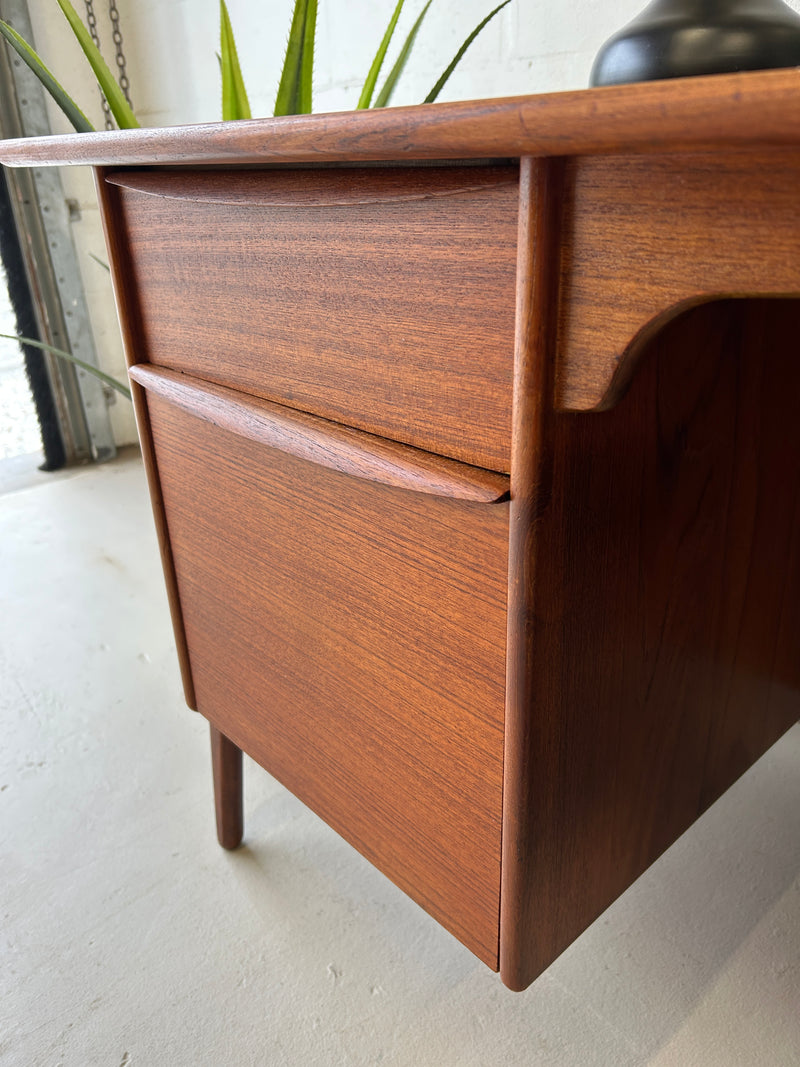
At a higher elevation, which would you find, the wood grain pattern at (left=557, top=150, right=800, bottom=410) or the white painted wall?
the white painted wall

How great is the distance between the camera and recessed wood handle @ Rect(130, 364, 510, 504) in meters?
0.46

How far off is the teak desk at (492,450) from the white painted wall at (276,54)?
2.23ft

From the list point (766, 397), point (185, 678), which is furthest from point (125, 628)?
point (766, 397)

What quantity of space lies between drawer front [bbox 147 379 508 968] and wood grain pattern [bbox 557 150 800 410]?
0.36 ft

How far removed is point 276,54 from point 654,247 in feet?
4.73

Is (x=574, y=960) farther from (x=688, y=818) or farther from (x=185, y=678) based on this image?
(x=185, y=678)

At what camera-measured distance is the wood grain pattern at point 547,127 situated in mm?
261

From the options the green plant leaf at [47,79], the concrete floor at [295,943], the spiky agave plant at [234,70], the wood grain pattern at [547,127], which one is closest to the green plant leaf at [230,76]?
the spiky agave plant at [234,70]

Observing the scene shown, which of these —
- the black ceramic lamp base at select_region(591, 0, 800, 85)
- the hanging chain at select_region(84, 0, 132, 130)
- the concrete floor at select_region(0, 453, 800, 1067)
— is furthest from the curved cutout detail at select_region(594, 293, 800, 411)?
the hanging chain at select_region(84, 0, 132, 130)

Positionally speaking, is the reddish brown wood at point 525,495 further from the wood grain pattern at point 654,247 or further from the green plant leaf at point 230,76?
the green plant leaf at point 230,76

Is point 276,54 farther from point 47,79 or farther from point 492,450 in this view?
point 492,450

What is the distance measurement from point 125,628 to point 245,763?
0.44m

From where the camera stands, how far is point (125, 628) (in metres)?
1.47

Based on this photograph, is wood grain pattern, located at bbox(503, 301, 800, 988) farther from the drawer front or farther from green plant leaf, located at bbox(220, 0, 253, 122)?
green plant leaf, located at bbox(220, 0, 253, 122)
